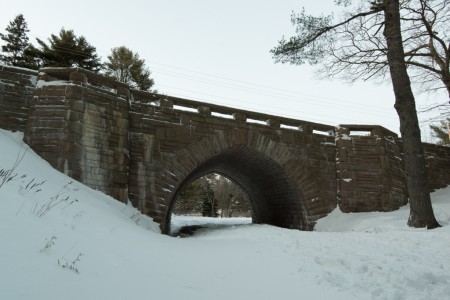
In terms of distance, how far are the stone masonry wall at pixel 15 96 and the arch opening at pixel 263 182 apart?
5.36 metres

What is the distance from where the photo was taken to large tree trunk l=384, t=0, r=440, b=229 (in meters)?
8.54

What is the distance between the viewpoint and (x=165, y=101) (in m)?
10.9

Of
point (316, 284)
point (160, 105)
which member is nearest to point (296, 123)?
point (160, 105)

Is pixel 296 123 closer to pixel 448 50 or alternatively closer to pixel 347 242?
pixel 448 50

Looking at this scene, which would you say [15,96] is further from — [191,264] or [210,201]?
[210,201]

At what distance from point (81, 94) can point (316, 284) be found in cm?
783

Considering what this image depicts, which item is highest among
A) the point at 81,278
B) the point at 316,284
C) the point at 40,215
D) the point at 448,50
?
the point at 448,50

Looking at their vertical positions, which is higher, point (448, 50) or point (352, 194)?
point (448, 50)

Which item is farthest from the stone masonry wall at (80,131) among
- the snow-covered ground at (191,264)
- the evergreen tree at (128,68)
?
the evergreen tree at (128,68)

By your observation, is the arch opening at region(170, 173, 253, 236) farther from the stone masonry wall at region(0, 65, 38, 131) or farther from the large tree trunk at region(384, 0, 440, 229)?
the large tree trunk at region(384, 0, 440, 229)

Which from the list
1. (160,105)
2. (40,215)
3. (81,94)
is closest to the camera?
(40,215)

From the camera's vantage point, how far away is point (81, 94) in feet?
29.5

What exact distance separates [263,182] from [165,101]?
6.52 m

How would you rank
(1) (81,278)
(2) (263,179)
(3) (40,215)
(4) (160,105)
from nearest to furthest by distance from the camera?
1. (1) (81,278)
2. (3) (40,215)
3. (4) (160,105)
4. (2) (263,179)
